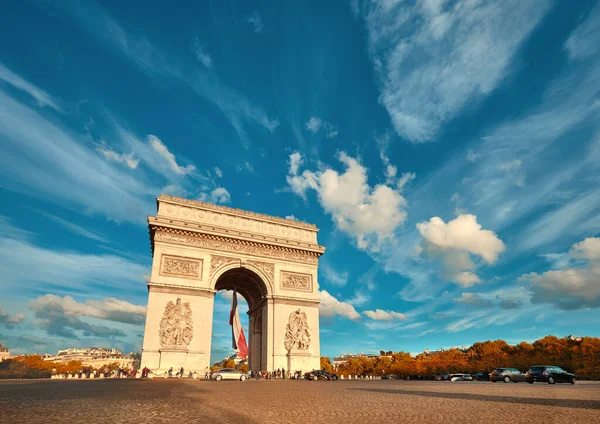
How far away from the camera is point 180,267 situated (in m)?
28.5

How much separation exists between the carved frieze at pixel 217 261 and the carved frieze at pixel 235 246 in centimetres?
65

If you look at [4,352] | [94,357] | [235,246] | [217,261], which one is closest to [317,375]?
[217,261]

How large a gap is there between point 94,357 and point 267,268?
167 meters

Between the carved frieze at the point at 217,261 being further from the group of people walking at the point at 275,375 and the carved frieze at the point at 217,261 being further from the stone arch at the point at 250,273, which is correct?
the group of people walking at the point at 275,375

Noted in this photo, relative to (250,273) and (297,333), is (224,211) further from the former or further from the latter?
(297,333)

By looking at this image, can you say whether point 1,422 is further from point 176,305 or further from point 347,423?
point 176,305

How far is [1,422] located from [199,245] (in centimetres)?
2478

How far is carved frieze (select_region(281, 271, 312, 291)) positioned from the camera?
32.1 m

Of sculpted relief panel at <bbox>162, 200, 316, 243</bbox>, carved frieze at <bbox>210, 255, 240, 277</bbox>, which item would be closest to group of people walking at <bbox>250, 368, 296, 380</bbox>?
carved frieze at <bbox>210, 255, 240, 277</bbox>

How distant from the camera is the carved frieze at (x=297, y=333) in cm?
3033

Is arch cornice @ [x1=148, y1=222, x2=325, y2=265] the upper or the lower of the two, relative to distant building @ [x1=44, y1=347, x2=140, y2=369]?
upper

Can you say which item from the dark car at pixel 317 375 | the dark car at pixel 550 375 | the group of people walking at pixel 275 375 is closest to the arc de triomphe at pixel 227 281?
the group of people walking at pixel 275 375

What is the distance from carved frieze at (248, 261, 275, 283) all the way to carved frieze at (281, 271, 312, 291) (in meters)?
1.00

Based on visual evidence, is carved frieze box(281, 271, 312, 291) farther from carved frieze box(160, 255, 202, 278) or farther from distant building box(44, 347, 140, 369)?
distant building box(44, 347, 140, 369)
